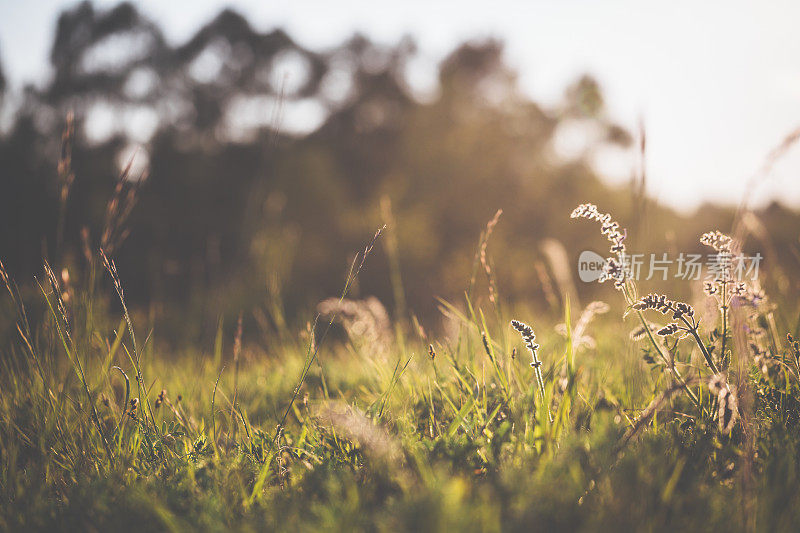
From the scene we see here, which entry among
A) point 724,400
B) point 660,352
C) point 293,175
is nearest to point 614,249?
point 660,352

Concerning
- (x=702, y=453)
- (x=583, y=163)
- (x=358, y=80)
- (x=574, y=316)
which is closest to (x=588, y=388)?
(x=702, y=453)

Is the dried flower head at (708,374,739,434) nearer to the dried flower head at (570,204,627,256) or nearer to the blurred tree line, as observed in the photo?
the dried flower head at (570,204,627,256)

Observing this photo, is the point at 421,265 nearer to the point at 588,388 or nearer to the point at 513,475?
the point at 588,388

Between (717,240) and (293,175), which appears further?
(293,175)

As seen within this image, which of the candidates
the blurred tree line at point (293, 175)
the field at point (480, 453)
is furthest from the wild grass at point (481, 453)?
the blurred tree line at point (293, 175)

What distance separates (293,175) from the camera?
876cm

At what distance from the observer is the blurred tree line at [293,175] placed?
23.6ft

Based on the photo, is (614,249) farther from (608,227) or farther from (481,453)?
(481,453)

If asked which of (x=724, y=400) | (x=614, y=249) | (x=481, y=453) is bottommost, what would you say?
(x=481, y=453)

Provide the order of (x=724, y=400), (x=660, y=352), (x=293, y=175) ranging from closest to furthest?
(x=724, y=400) < (x=660, y=352) < (x=293, y=175)

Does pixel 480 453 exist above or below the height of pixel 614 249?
below

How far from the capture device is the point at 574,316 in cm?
278

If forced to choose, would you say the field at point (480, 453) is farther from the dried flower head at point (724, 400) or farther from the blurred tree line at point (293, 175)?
the blurred tree line at point (293, 175)

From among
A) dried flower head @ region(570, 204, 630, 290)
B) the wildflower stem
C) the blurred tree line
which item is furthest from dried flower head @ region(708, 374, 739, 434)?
the blurred tree line
